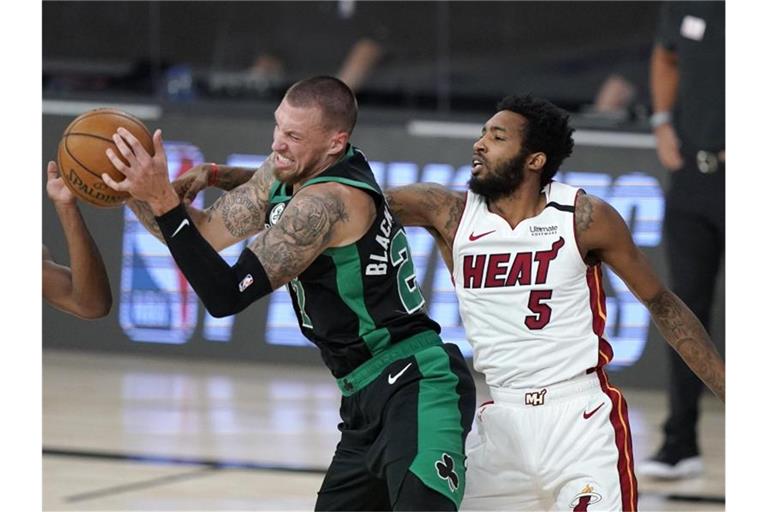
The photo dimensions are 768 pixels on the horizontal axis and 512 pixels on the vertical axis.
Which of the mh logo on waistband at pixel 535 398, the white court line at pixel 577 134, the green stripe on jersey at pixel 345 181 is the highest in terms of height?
the white court line at pixel 577 134

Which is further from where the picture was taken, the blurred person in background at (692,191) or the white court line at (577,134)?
the white court line at (577,134)

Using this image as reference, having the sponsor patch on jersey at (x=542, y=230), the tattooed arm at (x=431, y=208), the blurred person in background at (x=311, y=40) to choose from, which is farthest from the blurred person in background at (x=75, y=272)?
the blurred person in background at (x=311, y=40)

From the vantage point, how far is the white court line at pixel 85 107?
10.8 m

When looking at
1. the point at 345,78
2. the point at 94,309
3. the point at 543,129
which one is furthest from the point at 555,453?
the point at 345,78

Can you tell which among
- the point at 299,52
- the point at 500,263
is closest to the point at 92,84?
the point at 299,52

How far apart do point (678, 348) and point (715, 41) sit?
334 cm

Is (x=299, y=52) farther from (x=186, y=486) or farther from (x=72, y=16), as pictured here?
(x=186, y=486)

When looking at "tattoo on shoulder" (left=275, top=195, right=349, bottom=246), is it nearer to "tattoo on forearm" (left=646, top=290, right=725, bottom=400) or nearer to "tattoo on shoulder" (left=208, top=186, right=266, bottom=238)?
"tattoo on shoulder" (left=208, top=186, right=266, bottom=238)

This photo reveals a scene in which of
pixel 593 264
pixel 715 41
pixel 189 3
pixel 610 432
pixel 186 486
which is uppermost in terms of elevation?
pixel 189 3

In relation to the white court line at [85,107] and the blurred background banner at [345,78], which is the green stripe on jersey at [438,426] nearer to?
the blurred background banner at [345,78]

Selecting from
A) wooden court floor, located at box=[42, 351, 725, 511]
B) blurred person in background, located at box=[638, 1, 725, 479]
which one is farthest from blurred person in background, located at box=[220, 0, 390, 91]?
blurred person in background, located at box=[638, 1, 725, 479]

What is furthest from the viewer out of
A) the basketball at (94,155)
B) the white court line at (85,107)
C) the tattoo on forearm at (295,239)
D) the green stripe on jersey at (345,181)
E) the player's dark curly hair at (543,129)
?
the white court line at (85,107)

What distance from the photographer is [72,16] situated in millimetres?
11445
